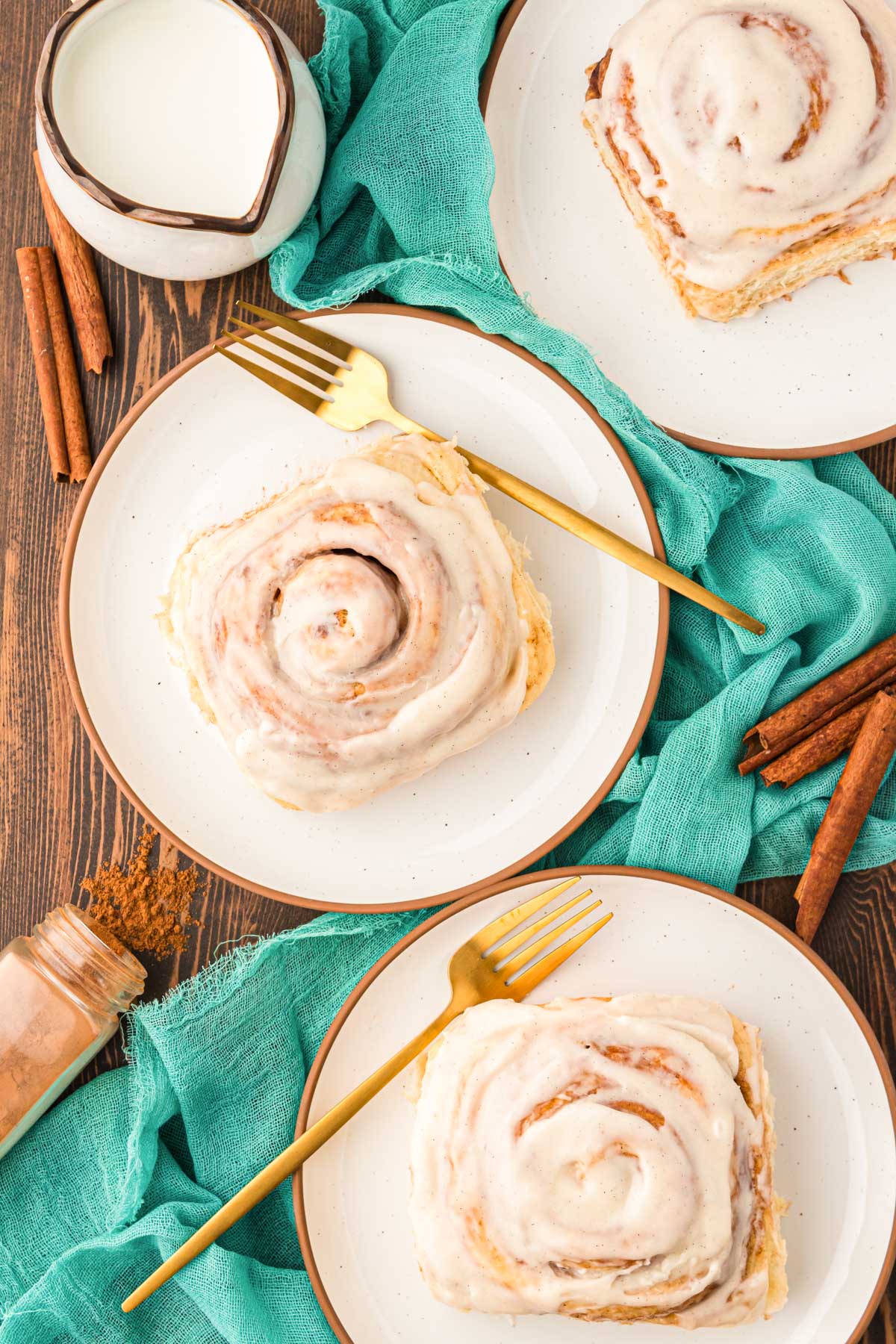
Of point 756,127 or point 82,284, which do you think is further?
point 82,284

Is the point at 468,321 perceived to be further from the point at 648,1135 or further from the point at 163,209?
the point at 648,1135

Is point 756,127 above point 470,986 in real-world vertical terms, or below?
above

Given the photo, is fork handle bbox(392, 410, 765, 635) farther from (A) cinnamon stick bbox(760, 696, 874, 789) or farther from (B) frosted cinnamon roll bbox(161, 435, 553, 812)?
(A) cinnamon stick bbox(760, 696, 874, 789)

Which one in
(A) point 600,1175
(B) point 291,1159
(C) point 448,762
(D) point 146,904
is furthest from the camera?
(D) point 146,904

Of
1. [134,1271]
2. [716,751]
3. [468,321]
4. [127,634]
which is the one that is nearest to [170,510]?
[127,634]

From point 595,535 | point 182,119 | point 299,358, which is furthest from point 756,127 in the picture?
point 182,119

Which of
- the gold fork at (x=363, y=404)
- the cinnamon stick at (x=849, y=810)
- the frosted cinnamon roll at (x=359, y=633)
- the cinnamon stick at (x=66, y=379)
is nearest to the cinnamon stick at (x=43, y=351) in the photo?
the cinnamon stick at (x=66, y=379)

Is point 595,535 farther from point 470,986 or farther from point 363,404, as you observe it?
point 470,986
